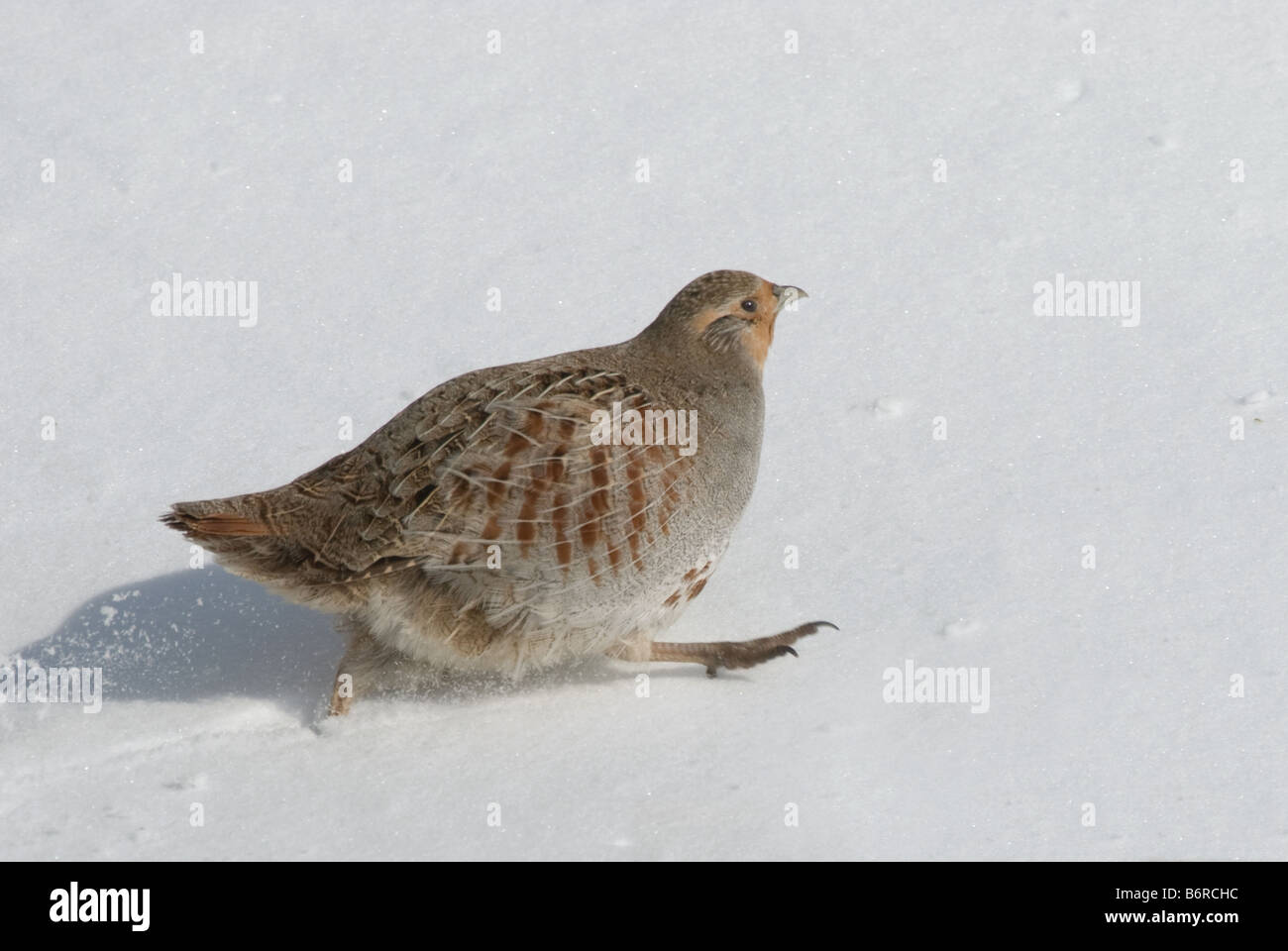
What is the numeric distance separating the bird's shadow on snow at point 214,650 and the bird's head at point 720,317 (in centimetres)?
118

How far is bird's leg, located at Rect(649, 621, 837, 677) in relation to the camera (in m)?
5.28

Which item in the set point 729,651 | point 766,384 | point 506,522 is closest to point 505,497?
point 506,522

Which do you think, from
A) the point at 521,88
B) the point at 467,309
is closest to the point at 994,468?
the point at 467,309

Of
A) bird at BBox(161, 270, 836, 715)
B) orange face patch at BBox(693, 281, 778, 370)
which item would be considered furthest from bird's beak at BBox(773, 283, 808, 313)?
bird at BBox(161, 270, 836, 715)

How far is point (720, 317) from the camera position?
17.7 feet

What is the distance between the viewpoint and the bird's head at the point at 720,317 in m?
5.35

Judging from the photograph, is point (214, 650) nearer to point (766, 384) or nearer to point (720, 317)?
point (720, 317)

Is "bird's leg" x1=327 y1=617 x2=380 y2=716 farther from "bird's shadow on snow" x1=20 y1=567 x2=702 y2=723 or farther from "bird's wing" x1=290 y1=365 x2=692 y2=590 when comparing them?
"bird's wing" x1=290 y1=365 x2=692 y2=590

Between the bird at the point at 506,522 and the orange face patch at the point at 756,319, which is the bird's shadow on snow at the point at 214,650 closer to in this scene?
the bird at the point at 506,522

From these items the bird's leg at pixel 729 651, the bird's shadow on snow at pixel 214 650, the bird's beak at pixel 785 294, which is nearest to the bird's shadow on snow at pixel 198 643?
the bird's shadow on snow at pixel 214 650

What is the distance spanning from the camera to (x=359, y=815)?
14.8 feet

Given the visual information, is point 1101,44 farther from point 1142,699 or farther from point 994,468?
point 1142,699

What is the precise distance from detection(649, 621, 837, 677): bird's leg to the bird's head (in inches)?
39.4

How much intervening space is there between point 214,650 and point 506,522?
1.44 meters
